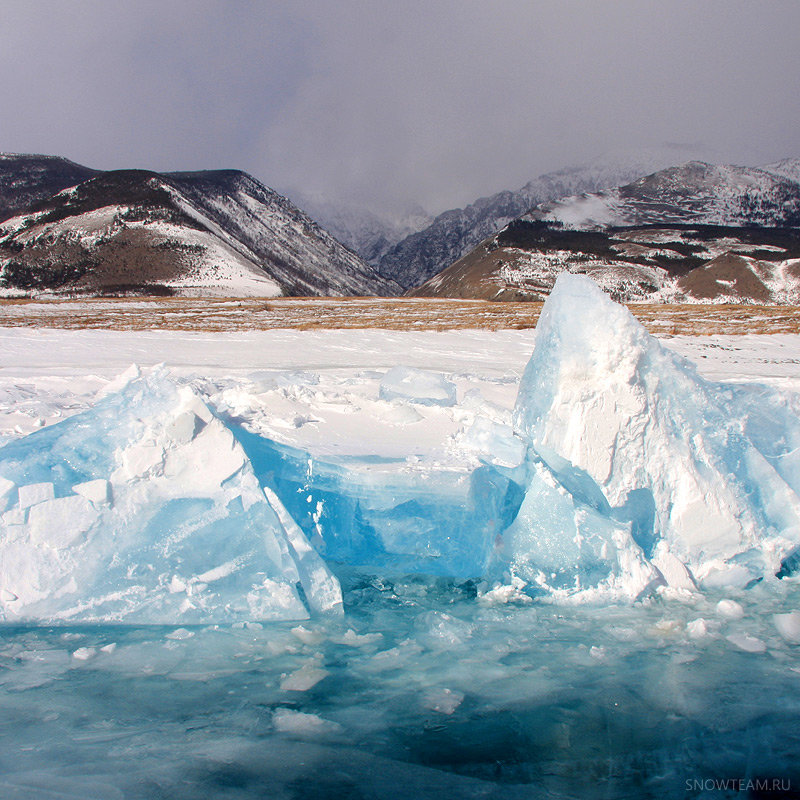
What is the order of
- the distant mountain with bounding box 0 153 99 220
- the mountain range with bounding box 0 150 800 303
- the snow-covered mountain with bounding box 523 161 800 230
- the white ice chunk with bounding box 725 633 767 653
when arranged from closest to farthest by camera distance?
the white ice chunk with bounding box 725 633 767 653, the mountain range with bounding box 0 150 800 303, the distant mountain with bounding box 0 153 99 220, the snow-covered mountain with bounding box 523 161 800 230

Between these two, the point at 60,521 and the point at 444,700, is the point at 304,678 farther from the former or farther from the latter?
the point at 60,521

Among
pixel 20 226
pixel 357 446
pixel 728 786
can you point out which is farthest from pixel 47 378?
pixel 20 226

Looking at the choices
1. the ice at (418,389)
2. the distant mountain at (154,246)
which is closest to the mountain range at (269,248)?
the distant mountain at (154,246)

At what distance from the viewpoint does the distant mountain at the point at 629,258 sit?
274ft

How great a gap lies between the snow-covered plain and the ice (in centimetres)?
6

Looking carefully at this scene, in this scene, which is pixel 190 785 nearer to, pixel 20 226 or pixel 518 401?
pixel 518 401

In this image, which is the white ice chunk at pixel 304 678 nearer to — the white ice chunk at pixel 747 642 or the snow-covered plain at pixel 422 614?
the snow-covered plain at pixel 422 614

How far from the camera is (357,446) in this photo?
5.39 meters

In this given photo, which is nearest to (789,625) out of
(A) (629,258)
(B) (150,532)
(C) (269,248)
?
(B) (150,532)

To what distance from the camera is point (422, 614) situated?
4320mm

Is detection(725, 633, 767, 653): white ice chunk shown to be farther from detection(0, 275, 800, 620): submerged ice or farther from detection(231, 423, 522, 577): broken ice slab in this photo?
detection(231, 423, 522, 577): broken ice slab

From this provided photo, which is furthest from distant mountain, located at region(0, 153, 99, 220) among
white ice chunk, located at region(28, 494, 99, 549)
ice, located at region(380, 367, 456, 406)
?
white ice chunk, located at region(28, 494, 99, 549)

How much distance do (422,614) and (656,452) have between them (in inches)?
91.6

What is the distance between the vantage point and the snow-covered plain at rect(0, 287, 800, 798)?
2973 millimetres
